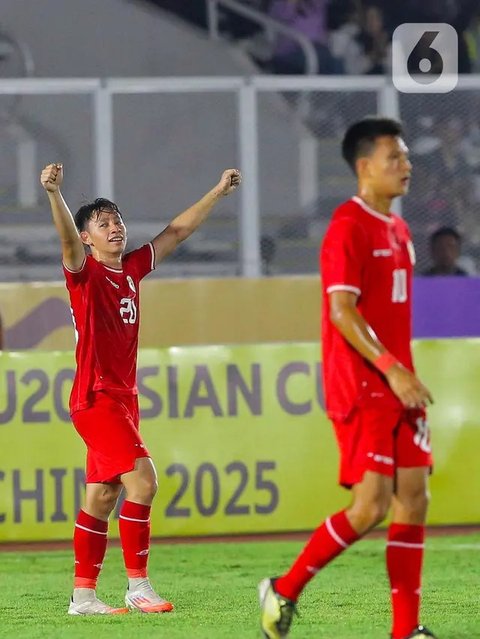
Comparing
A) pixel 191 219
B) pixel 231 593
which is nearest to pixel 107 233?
pixel 191 219

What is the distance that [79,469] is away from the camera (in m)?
10.1

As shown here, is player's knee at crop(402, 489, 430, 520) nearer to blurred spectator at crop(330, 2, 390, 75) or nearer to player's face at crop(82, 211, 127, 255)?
player's face at crop(82, 211, 127, 255)

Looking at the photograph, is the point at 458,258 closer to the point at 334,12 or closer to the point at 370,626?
the point at 334,12

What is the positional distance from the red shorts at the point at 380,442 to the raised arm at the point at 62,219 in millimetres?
1814

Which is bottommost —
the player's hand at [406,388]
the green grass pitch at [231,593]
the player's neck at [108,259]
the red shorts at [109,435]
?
the green grass pitch at [231,593]

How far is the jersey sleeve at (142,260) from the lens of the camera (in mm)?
7141

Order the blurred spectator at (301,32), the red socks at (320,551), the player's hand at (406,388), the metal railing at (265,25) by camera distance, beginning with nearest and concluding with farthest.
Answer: the player's hand at (406,388) < the red socks at (320,551) < the metal railing at (265,25) < the blurred spectator at (301,32)

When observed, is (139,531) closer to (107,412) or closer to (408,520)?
(107,412)

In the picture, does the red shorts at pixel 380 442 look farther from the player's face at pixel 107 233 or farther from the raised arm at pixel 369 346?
the player's face at pixel 107 233

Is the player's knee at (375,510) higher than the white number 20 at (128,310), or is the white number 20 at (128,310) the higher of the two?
the white number 20 at (128,310)

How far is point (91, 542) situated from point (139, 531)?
0.85ft

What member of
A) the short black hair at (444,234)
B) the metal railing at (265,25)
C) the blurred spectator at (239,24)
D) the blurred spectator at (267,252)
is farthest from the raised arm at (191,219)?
the blurred spectator at (239,24)

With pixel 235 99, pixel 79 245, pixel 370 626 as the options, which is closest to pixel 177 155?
pixel 235 99

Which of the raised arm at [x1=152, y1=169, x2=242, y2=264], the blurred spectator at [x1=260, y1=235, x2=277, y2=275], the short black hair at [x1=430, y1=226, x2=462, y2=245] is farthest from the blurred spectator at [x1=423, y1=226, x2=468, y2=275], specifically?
the raised arm at [x1=152, y1=169, x2=242, y2=264]
